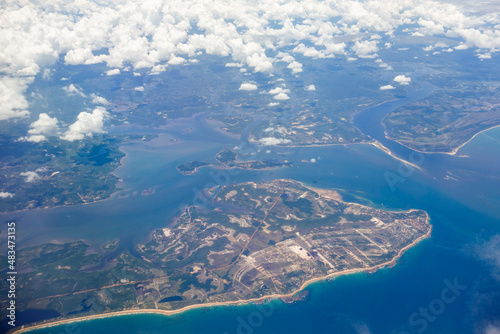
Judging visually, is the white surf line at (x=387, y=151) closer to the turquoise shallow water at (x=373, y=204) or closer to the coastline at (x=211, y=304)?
the turquoise shallow water at (x=373, y=204)

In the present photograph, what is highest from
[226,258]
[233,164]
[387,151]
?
[226,258]

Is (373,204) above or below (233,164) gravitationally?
above

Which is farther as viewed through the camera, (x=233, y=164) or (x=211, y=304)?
(x=233, y=164)

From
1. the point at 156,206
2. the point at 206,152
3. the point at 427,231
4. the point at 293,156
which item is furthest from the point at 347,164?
the point at 156,206

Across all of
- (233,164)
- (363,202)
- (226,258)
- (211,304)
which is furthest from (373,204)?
(211,304)

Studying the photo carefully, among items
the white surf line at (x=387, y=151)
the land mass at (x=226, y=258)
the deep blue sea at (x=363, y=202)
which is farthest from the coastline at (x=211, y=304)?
the white surf line at (x=387, y=151)

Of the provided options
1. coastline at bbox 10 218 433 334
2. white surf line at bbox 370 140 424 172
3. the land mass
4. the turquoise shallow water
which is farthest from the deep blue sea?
the land mass

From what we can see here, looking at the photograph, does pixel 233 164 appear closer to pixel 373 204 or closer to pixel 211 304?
pixel 373 204

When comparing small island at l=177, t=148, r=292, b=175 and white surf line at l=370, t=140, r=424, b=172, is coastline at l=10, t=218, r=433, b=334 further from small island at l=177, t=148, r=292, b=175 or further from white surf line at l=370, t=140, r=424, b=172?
small island at l=177, t=148, r=292, b=175
